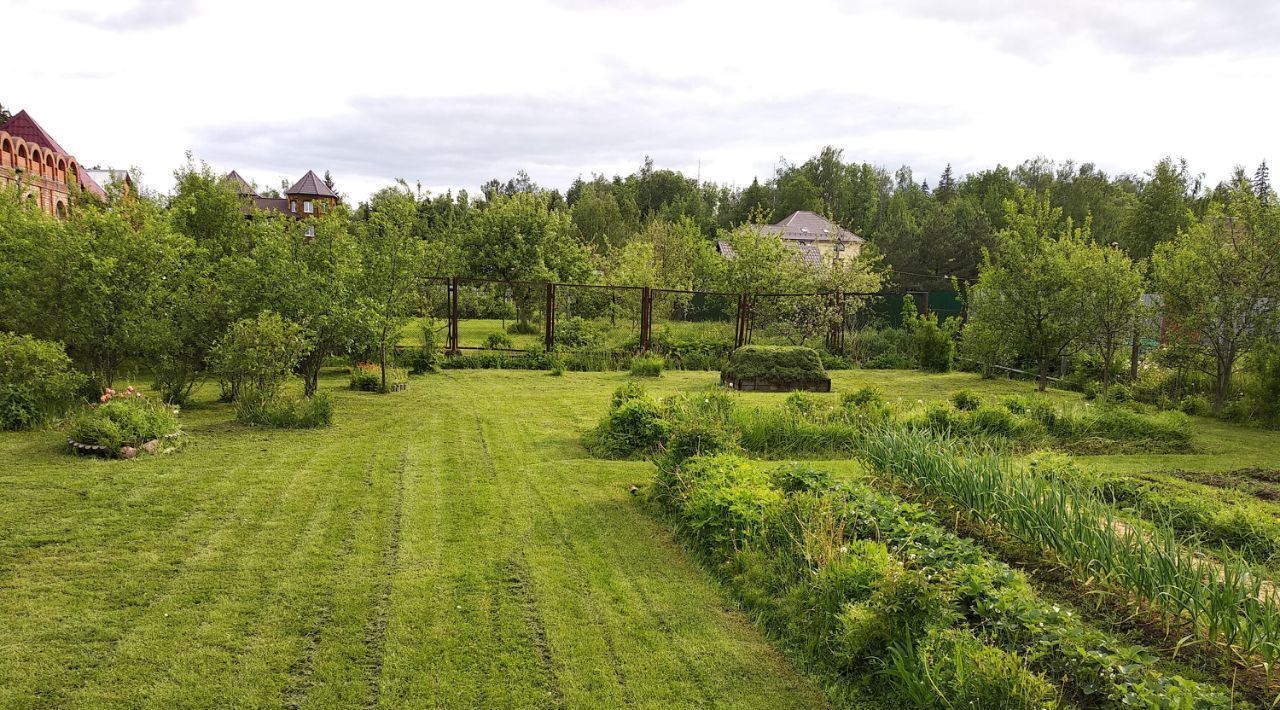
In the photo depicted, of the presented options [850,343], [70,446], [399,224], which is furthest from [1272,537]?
[850,343]

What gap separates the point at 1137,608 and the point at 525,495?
14.8ft

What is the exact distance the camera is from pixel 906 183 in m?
85.1

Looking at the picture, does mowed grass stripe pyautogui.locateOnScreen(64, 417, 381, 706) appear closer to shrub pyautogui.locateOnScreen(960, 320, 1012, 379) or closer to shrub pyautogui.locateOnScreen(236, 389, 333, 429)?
shrub pyautogui.locateOnScreen(236, 389, 333, 429)

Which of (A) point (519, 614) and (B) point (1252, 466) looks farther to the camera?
(B) point (1252, 466)

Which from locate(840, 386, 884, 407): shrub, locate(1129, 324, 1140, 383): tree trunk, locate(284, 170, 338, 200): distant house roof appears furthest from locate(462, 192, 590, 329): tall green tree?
locate(284, 170, 338, 200): distant house roof

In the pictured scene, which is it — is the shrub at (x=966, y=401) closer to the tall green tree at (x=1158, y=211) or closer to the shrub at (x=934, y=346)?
the shrub at (x=934, y=346)

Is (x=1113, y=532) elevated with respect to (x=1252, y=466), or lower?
elevated

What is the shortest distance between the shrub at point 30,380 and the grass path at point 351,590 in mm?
547

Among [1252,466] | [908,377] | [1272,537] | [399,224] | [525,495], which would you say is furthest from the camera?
[908,377]

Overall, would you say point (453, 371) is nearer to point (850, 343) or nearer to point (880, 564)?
point (850, 343)

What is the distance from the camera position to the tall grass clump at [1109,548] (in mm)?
3232

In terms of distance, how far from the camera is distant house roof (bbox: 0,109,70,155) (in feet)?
111

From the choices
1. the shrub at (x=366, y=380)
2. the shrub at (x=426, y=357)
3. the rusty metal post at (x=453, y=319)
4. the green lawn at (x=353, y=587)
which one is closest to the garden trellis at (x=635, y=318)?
the rusty metal post at (x=453, y=319)

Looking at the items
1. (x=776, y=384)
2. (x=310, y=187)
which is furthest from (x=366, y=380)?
(x=310, y=187)
